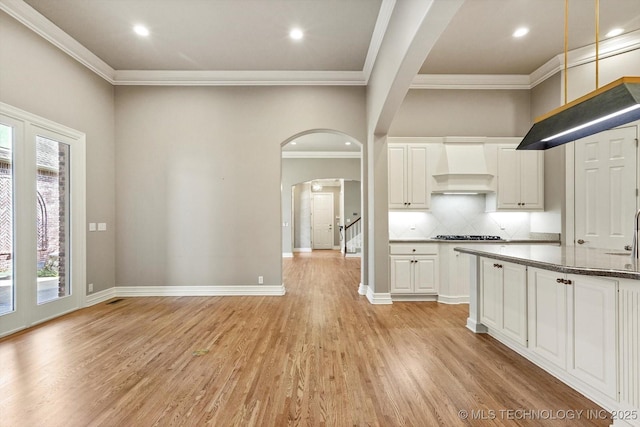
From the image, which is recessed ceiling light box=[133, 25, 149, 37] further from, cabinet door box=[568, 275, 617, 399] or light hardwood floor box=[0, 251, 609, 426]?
cabinet door box=[568, 275, 617, 399]

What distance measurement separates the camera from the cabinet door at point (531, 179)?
15.9 feet

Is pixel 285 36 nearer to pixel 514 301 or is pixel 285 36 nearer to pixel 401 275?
pixel 401 275

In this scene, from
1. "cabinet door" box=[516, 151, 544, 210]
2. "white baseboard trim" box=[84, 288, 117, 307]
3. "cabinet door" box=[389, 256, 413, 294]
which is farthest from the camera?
"cabinet door" box=[516, 151, 544, 210]

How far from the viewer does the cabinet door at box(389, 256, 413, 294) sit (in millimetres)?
4715

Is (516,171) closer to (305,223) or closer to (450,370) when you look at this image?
(450,370)

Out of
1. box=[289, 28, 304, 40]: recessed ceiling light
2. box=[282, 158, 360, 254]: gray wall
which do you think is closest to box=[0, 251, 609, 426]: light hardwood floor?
box=[289, 28, 304, 40]: recessed ceiling light

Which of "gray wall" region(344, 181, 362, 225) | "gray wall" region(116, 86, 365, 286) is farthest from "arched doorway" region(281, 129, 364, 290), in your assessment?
"gray wall" region(116, 86, 365, 286)

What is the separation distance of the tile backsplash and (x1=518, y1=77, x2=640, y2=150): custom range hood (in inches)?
93.3

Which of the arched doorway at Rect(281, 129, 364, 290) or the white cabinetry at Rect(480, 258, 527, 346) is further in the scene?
the arched doorway at Rect(281, 129, 364, 290)

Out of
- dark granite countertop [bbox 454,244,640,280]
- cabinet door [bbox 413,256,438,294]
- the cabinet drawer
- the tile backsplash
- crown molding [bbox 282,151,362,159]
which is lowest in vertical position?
cabinet door [bbox 413,256,438,294]

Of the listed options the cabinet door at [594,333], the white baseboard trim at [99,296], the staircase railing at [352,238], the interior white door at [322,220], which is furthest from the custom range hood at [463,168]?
the interior white door at [322,220]

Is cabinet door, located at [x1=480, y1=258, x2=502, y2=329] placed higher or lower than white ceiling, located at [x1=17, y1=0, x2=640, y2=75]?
lower

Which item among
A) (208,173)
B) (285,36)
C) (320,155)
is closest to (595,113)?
(285,36)

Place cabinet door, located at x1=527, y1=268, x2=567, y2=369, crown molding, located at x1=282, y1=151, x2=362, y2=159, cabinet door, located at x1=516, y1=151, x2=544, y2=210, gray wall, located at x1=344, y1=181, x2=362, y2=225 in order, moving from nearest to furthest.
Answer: cabinet door, located at x1=527, y1=268, x2=567, y2=369
cabinet door, located at x1=516, y1=151, x2=544, y2=210
crown molding, located at x1=282, y1=151, x2=362, y2=159
gray wall, located at x1=344, y1=181, x2=362, y2=225
